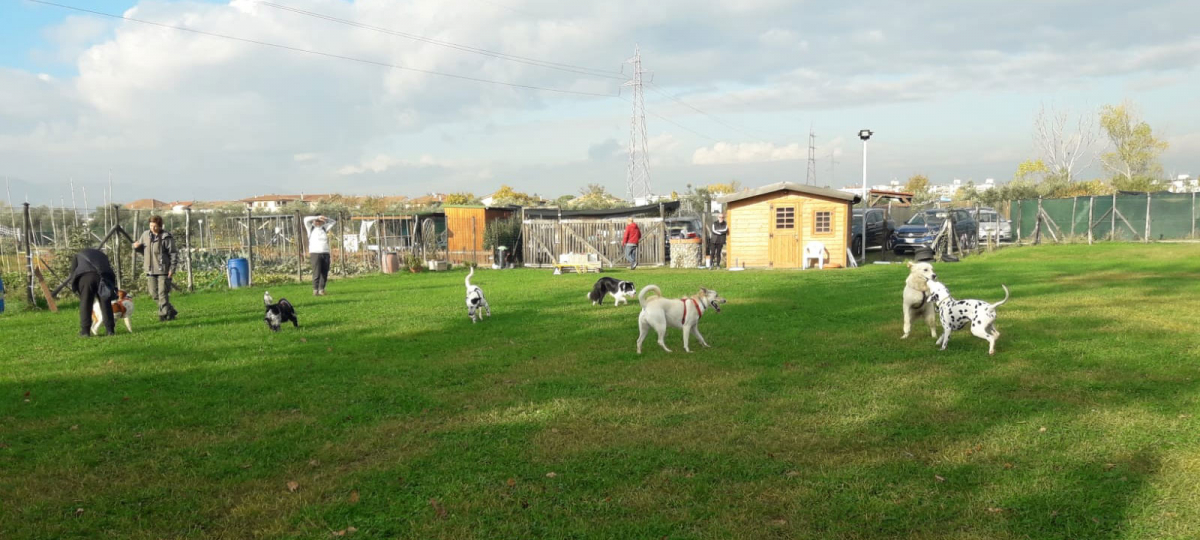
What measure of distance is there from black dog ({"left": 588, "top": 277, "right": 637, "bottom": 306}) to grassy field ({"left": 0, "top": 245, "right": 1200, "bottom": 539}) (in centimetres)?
236

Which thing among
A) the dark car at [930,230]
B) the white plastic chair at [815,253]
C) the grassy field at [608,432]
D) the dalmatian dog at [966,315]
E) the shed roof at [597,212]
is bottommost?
the grassy field at [608,432]

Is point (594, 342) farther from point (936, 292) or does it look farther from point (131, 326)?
point (131, 326)

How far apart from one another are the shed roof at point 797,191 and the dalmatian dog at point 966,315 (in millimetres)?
14491

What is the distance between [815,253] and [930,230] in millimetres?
6979

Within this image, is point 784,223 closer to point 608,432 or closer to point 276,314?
point 276,314

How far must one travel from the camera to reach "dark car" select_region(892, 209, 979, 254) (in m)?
26.6

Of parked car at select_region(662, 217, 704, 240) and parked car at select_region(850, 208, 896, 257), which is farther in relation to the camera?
parked car at select_region(850, 208, 896, 257)

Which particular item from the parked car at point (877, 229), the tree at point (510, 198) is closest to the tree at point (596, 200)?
the tree at point (510, 198)

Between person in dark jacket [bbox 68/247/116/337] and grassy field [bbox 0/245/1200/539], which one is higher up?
person in dark jacket [bbox 68/247/116/337]

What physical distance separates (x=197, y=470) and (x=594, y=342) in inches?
209

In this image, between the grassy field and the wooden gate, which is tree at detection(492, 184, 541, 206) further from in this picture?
the grassy field

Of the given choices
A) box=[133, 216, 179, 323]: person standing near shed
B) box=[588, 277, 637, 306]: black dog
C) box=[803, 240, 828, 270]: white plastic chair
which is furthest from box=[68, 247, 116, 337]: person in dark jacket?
box=[803, 240, 828, 270]: white plastic chair

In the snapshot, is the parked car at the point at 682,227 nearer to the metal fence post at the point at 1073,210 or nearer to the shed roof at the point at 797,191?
the shed roof at the point at 797,191

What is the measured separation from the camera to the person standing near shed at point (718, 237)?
942 inches
